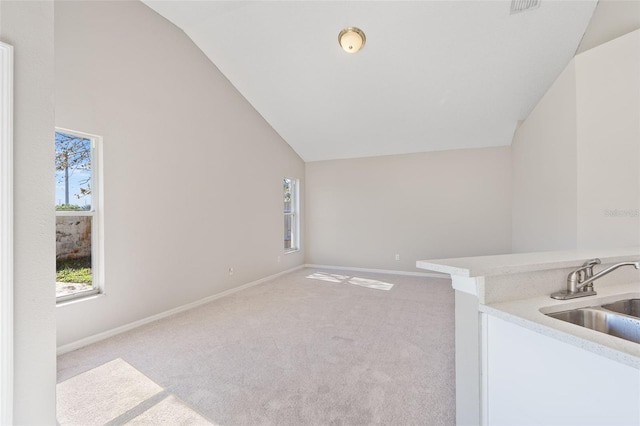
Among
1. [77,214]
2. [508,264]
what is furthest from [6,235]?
[508,264]

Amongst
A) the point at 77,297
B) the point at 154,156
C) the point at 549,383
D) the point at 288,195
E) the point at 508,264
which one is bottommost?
the point at 77,297

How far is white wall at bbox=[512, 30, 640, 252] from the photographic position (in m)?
2.30

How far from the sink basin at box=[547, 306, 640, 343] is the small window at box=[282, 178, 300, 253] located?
508 centimetres

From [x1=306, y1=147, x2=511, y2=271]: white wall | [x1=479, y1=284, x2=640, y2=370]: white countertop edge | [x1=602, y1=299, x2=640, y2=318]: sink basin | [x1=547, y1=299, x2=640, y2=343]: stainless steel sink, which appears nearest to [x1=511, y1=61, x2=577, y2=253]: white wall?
[x1=306, y1=147, x2=511, y2=271]: white wall

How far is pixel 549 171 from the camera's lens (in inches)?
128

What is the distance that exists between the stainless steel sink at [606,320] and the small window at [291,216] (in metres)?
5.08

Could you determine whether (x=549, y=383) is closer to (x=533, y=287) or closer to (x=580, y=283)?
(x=533, y=287)

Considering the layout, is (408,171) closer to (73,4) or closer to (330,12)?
(330,12)

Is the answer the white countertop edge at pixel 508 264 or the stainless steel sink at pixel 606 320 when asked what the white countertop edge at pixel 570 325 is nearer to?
the stainless steel sink at pixel 606 320

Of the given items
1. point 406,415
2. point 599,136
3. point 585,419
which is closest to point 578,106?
point 599,136

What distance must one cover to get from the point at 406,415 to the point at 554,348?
1069mm

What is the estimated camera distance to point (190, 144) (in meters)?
3.64

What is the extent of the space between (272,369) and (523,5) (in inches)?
157

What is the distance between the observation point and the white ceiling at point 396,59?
2.94 meters
